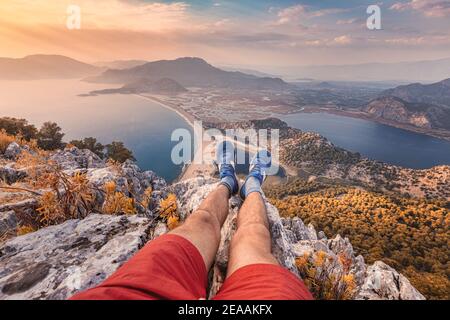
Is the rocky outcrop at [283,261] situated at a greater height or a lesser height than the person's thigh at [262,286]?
lesser

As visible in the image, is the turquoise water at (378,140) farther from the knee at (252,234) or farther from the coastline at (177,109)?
the knee at (252,234)

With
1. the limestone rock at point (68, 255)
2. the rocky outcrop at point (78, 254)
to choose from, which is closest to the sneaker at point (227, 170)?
the rocky outcrop at point (78, 254)

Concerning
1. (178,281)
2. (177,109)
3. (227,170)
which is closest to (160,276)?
(178,281)

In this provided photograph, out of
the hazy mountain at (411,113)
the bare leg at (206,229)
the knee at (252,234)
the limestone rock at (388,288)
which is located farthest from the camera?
the hazy mountain at (411,113)

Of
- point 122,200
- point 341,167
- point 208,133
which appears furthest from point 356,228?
point 208,133

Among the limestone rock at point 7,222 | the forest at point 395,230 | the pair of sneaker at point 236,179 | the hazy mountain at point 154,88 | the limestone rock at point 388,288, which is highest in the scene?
the hazy mountain at point 154,88

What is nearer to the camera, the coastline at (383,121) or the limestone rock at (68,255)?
the limestone rock at (68,255)

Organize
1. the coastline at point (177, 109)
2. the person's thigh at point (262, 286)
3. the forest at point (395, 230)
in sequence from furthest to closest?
1. the coastline at point (177, 109)
2. the forest at point (395, 230)
3. the person's thigh at point (262, 286)
